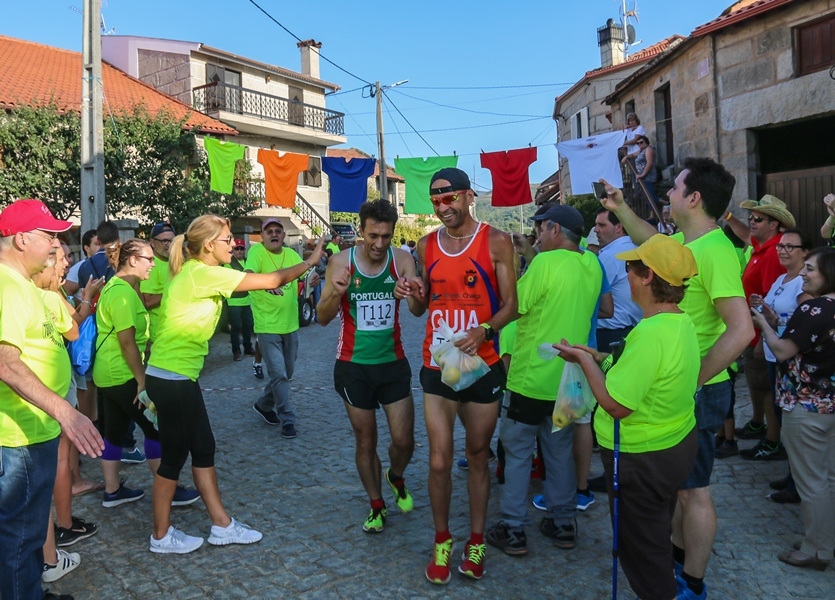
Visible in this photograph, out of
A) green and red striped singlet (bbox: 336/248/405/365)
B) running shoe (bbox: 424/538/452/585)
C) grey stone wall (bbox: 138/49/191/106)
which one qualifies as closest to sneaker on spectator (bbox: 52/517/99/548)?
green and red striped singlet (bbox: 336/248/405/365)

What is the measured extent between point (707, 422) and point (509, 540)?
1.36 m

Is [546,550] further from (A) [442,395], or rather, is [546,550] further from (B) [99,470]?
(B) [99,470]

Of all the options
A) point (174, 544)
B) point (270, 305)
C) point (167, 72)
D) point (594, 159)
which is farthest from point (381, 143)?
point (174, 544)

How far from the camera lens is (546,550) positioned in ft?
12.8

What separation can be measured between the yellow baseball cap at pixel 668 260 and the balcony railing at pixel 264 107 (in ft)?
82.4

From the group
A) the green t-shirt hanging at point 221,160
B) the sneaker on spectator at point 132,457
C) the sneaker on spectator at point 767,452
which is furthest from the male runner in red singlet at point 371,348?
the green t-shirt hanging at point 221,160

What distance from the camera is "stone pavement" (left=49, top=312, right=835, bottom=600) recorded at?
3.47 metres

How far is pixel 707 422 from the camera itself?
318 centimetres

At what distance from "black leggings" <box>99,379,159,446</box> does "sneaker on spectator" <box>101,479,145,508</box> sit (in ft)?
1.24

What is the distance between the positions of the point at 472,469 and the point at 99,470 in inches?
140

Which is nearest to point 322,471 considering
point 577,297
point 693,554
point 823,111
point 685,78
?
point 577,297

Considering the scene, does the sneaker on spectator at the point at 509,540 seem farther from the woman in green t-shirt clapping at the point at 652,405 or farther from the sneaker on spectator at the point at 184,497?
the sneaker on spectator at the point at 184,497

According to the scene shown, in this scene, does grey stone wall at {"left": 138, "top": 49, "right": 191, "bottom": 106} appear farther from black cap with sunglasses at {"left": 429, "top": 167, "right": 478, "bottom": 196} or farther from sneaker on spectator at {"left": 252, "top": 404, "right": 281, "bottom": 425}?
black cap with sunglasses at {"left": 429, "top": 167, "right": 478, "bottom": 196}

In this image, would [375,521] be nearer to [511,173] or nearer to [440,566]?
[440,566]
